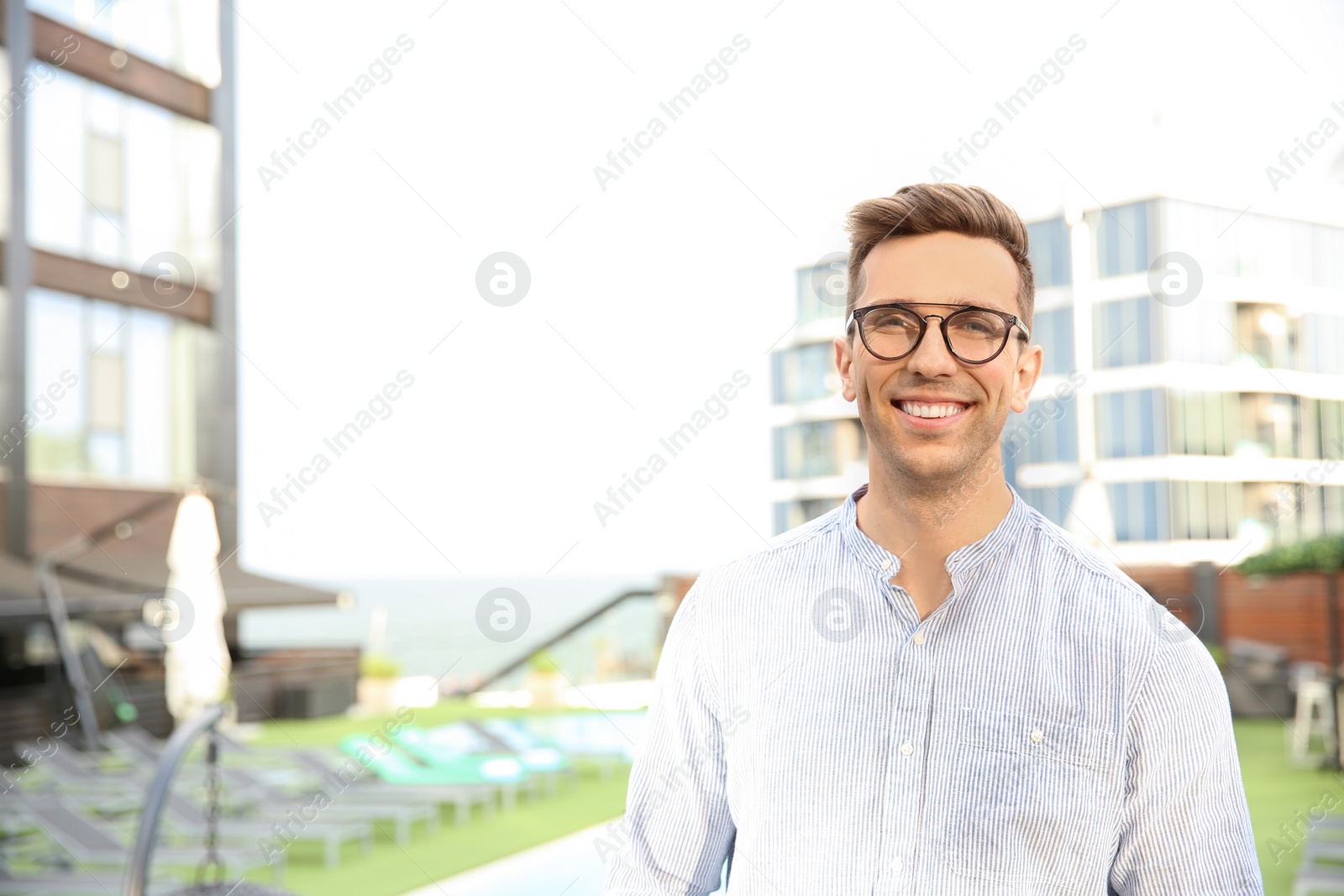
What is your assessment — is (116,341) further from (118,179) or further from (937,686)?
(937,686)

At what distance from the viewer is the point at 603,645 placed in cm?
652

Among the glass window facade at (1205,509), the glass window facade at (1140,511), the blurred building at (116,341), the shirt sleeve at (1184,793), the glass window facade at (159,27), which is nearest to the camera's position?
the shirt sleeve at (1184,793)

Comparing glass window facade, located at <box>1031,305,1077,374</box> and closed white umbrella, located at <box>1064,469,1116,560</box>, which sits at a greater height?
glass window facade, located at <box>1031,305,1077,374</box>

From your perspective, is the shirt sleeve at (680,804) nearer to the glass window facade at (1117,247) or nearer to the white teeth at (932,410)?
the white teeth at (932,410)

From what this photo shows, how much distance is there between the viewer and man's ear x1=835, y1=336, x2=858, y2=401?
1147 mm

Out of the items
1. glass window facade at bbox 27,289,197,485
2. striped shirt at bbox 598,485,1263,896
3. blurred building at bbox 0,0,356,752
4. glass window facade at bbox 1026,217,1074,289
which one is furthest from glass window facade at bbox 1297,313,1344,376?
striped shirt at bbox 598,485,1263,896

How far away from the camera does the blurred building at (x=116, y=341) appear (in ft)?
28.7

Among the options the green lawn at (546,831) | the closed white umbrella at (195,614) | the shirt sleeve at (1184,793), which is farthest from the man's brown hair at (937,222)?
the closed white umbrella at (195,614)

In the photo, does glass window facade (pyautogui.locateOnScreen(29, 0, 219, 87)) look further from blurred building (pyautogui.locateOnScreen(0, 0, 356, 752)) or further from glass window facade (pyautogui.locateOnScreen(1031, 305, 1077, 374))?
glass window facade (pyautogui.locateOnScreen(1031, 305, 1077, 374))

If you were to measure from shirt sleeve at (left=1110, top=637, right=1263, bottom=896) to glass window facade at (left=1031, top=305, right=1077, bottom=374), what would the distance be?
8785mm

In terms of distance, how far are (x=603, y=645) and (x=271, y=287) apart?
7.53 m

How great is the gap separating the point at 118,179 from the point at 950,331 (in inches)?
437

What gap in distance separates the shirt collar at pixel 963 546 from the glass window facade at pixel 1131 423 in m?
17.2

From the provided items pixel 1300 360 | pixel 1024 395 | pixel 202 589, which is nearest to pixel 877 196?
pixel 1024 395
